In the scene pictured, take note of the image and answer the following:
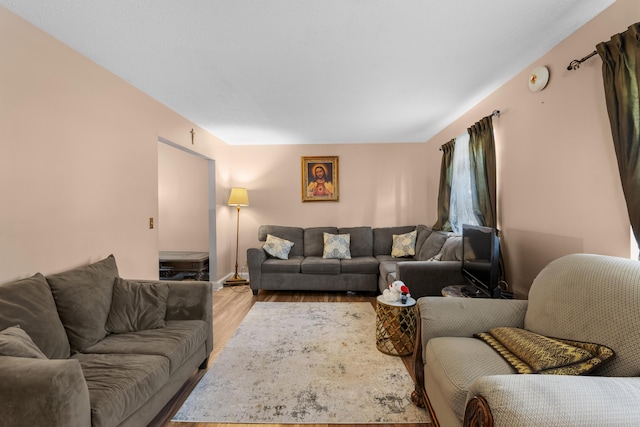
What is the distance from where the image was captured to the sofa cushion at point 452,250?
10.4 feet

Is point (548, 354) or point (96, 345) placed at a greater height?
point (548, 354)

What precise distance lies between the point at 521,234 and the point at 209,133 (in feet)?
13.1

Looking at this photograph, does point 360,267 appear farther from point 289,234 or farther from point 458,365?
point 458,365

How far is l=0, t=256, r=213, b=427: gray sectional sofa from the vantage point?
1.11 meters

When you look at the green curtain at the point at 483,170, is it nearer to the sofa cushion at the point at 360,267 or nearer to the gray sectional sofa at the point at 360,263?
the gray sectional sofa at the point at 360,263

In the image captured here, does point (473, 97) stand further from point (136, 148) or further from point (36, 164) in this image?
point (36, 164)

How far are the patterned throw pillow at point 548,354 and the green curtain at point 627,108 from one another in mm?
690

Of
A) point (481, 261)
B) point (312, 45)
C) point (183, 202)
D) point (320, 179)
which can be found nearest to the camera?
point (312, 45)

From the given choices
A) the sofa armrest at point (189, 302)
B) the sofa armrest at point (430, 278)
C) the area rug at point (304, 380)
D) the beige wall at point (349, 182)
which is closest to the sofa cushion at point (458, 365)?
the area rug at point (304, 380)

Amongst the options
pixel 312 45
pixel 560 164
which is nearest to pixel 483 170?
pixel 560 164

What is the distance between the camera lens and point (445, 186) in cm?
404

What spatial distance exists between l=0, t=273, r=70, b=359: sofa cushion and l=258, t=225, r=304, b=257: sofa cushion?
129 inches

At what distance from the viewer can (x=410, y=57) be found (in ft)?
7.13

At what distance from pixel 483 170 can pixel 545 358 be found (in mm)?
2029
